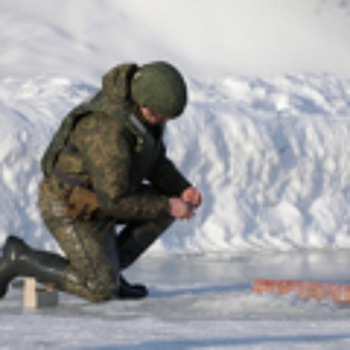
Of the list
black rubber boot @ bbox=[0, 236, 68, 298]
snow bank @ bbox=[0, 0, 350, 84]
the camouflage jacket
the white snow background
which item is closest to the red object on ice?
the white snow background

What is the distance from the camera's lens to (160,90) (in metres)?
3.17

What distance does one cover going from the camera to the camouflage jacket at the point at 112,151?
316 centimetres

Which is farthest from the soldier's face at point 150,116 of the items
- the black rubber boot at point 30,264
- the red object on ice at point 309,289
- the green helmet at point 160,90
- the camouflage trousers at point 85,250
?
the red object on ice at point 309,289

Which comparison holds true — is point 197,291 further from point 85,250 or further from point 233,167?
A: point 233,167

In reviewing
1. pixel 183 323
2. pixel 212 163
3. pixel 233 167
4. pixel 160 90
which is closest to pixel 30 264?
pixel 160 90

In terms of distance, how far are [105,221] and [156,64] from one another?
2.00 ft

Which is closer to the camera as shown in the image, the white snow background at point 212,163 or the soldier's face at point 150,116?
the white snow background at point 212,163

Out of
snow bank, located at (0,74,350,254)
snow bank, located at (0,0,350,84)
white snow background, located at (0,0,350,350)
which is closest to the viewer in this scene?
white snow background, located at (0,0,350,350)

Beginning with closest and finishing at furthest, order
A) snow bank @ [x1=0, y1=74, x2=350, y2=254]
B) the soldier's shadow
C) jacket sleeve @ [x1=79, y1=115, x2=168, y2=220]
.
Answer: jacket sleeve @ [x1=79, y1=115, x2=168, y2=220]
the soldier's shadow
snow bank @ [x1=0, y1=74, x2=350, y2=254]

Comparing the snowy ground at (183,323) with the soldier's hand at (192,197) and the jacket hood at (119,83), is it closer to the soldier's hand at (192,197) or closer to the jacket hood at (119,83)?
the soldier's hand at (192,197)

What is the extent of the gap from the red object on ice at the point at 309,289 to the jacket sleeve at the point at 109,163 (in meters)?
0.61

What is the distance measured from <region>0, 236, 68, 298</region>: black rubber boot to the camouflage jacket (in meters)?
0.29

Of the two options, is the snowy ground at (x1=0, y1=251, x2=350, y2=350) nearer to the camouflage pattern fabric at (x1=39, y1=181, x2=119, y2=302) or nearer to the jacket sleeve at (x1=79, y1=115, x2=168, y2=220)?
the camouflage pattern fabric at (x1=39, y1=181, x2=119, y2=302)

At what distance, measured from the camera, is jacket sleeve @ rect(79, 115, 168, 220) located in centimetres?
314
